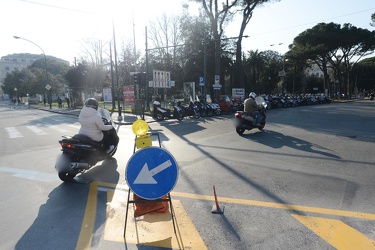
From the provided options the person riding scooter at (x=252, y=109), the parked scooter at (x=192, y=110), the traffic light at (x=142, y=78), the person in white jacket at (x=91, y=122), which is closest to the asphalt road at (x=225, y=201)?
the person in white jacket at (x=91, y=122)

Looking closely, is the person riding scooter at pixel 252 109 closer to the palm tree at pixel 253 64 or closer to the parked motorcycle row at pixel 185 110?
the parked motorcycle row at pixel 185 110

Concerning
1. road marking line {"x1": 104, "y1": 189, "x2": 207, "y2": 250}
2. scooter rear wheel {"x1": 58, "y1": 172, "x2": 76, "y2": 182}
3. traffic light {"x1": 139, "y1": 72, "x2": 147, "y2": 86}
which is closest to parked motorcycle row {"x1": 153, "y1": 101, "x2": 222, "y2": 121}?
traffic light {"x1": 139, "y1": 72, "x2": 147, "y2": 86}

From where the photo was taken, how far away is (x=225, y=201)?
4.25 meters

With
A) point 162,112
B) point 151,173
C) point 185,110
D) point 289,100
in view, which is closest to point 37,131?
point 162,112

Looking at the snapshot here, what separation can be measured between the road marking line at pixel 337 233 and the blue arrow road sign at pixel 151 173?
1787 mm

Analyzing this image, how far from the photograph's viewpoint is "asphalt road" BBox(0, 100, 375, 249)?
125 inches

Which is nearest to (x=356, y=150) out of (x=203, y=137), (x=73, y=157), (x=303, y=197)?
(x=303, y=197)

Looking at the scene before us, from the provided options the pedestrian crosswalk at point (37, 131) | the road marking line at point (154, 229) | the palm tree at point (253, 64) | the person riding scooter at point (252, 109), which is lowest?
the road marking line at point (154, 229)

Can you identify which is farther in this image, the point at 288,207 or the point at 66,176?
the point at 66,176

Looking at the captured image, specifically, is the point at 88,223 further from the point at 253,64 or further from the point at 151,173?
the point at 253,64

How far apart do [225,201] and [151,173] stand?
1508 mm

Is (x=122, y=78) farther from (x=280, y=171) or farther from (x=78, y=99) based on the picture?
(x=280, y=171)

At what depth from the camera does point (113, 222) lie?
12.0ft

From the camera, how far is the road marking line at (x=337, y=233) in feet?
9.68
